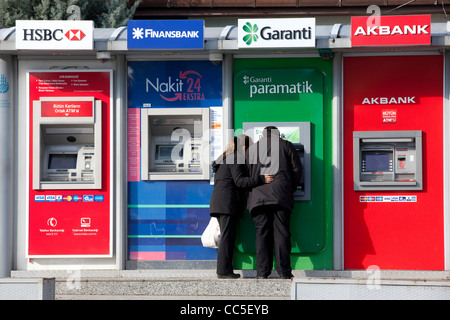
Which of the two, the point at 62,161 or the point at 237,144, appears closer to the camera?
the point at 237,144

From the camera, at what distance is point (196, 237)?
8.15 metres

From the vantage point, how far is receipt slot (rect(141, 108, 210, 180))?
8.12 meters

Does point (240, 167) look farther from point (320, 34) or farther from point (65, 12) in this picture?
point (65, 12)

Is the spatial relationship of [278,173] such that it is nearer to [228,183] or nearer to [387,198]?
[228,183]

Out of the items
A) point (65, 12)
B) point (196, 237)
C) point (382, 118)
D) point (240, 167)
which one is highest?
point (65, 12)

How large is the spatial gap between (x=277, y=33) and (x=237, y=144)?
1.17 m

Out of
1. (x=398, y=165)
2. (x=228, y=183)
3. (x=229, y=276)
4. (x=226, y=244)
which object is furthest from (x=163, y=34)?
(x=398, y=165)

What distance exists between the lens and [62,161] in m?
8.29

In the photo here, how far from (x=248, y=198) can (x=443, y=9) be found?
6.67 m

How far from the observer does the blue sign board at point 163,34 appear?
7664 millimetres

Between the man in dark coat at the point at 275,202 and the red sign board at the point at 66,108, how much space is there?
73.5 inches

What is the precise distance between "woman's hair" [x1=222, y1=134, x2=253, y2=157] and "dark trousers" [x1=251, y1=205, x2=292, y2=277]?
24.5 inches

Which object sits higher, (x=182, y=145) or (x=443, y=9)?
(x=443, y=9)

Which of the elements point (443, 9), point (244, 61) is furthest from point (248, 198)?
point (443, 9)
